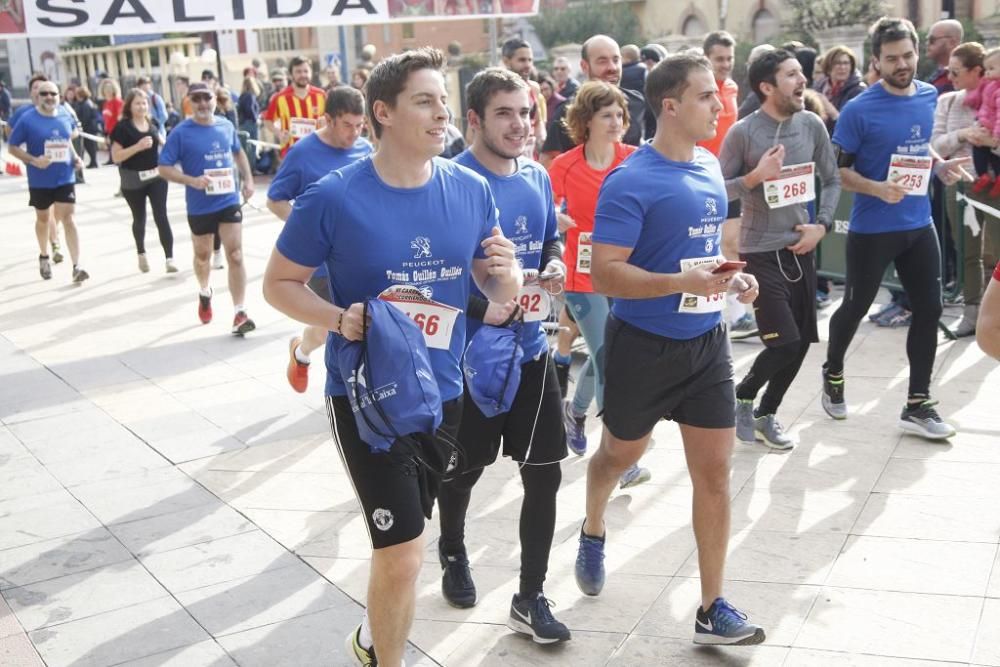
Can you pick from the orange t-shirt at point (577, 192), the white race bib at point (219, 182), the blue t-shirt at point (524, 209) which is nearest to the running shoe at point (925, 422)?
the orange t-shirt at point (577, 192)

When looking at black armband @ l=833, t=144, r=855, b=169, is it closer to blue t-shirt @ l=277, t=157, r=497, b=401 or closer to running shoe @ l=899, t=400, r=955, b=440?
running shoe @ l=899, t=400, r=955, b=440

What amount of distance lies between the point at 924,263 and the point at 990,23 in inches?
1002

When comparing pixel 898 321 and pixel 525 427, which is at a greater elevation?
pixel 525 427

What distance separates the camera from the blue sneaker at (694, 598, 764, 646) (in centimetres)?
411

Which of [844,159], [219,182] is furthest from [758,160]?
[219,182]

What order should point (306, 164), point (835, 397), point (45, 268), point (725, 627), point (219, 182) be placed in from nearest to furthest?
point (725, 627) < point (835, 397) < point (306, 164) < point (219, 182) < point (45, 268)

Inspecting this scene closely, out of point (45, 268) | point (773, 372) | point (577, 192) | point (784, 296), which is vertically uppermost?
point (577, 192)

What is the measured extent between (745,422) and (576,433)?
2.86ft

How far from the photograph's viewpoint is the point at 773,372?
6219mm

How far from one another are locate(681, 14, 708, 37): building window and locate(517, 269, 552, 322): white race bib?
45.6 meters

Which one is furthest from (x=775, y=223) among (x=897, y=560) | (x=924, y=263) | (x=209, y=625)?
(x=209, y=625)

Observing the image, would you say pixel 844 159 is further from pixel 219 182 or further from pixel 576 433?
→ pixel 219 182

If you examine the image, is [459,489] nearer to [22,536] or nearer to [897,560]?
[897,560]

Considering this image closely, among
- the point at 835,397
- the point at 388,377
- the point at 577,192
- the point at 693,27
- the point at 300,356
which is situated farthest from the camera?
the point at 693,27
